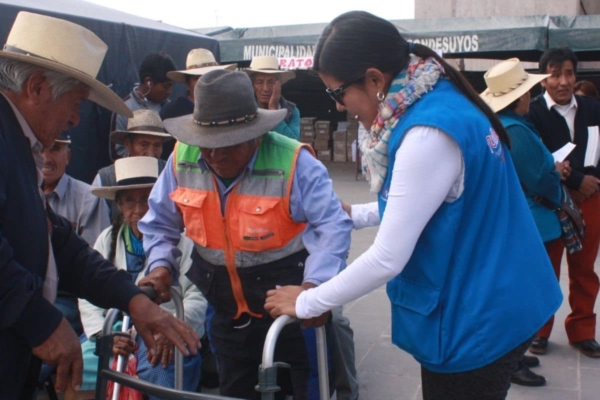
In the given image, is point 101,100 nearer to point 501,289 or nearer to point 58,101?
point 58,101

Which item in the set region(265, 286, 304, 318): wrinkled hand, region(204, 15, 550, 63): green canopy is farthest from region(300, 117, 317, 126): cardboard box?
region(265, 286, 304, 318): wrinkled hand

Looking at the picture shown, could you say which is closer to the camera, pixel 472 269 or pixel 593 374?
pixel 472 269

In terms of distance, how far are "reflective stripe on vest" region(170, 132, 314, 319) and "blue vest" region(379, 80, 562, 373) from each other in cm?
70

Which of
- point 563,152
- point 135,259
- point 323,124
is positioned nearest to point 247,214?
point 135,259

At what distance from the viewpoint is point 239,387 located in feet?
9.38

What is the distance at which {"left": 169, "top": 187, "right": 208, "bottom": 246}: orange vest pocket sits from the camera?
103 inches

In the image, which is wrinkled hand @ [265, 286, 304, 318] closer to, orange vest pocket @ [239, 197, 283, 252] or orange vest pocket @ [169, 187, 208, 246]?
orange vest pocket @ [239, 197, 283, 252]

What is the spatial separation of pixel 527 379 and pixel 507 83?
1813 millimetres

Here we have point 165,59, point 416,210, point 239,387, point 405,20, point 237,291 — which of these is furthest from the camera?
point 405,20

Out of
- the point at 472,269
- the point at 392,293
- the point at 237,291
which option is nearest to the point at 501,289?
the point at 472,269

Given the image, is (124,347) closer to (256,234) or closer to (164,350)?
(164,350)

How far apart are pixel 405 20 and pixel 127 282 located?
383 inches

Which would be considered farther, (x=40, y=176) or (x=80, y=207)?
(x=80, y=207)

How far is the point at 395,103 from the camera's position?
1978mm
